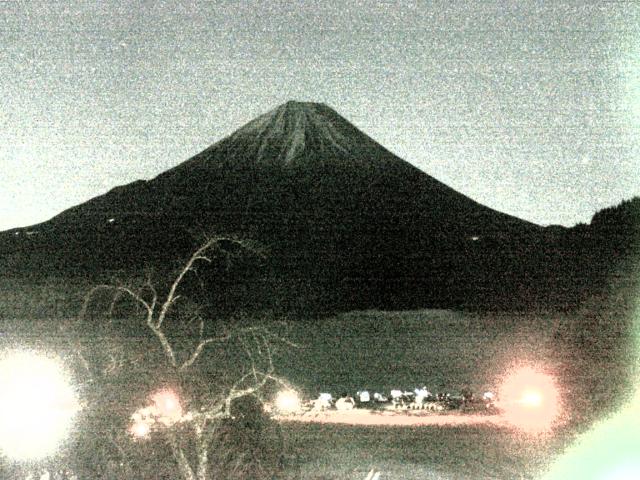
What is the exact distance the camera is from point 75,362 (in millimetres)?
20766

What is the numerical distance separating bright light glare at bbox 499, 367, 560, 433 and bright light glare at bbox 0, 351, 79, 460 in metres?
8.83

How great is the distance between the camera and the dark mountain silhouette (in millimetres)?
68062

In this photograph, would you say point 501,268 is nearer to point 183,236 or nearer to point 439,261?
point 439,261

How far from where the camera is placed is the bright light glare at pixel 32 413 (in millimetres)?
13781

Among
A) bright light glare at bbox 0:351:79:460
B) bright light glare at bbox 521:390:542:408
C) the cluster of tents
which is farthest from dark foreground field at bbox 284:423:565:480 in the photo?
the cluster of tents

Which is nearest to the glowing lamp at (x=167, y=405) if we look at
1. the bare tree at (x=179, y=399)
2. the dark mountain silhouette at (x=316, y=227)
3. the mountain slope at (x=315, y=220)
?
the bare tree at (x=179, y=399)

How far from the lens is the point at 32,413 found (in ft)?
49.9

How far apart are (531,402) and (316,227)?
177ft

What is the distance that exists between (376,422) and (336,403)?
3672mm

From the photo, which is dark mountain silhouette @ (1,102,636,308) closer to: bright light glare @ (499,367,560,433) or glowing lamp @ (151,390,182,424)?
bright light glare @ (499,367,560,433)

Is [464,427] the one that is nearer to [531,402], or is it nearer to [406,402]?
[531,402]

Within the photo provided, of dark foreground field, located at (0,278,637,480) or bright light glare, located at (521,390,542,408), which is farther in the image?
bright light glare, located at (521,390,542,408)

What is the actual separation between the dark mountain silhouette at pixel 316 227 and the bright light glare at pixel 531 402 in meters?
34.1

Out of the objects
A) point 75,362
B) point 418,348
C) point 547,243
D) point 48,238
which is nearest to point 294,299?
point 418,348
